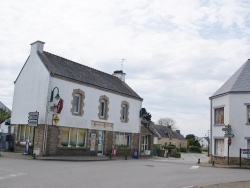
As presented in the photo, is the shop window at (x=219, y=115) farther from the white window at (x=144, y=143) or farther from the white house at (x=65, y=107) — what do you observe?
the white window at (x=144, y=143)

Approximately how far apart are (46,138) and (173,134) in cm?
6990

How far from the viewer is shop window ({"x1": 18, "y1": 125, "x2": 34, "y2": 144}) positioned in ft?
86.1

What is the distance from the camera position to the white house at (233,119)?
28.0m

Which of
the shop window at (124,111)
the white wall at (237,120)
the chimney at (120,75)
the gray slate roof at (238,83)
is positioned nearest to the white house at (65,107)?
the shop window at (124,111)

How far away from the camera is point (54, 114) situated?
82.1ft

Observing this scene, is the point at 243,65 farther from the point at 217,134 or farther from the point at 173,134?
the point at 173,134

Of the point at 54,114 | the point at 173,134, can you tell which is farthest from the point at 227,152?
the point at 173,134

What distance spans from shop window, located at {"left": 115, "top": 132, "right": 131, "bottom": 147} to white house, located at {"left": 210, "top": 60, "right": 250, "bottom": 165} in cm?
837

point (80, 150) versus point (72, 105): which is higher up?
point (72, 105)

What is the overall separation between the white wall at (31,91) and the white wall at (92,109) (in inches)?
34.0

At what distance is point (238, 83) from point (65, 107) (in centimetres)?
1525

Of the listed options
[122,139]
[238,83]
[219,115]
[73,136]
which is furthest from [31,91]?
[238,83]

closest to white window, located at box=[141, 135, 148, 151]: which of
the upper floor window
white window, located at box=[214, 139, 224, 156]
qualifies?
the upper floor window

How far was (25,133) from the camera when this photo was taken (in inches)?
1061
